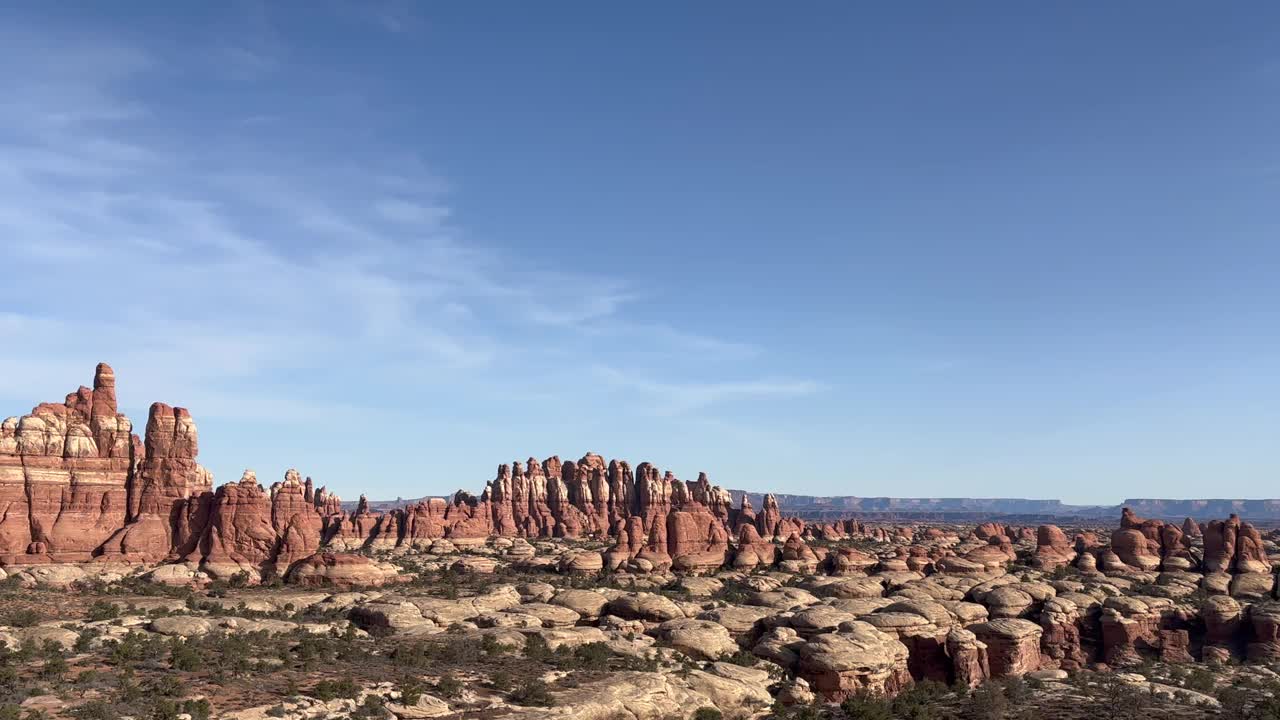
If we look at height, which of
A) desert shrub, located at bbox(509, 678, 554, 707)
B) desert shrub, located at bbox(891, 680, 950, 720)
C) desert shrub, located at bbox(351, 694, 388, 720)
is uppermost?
desert shrub, located at bbox(351, 694, 388, 720)

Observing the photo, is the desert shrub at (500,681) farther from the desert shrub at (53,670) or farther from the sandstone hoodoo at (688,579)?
the desert shrub at (53,670)

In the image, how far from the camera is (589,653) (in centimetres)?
4741

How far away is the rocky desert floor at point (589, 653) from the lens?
1462 inches

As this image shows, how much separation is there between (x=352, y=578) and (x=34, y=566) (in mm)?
25799

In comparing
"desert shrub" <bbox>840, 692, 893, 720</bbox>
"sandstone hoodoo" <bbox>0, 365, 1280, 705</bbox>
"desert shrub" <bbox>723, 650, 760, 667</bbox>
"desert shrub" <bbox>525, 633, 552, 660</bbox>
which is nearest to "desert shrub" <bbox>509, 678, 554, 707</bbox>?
"desert shrub" <bbox>525, 633, 552, 660</bbox>

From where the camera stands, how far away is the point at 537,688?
38.6 m

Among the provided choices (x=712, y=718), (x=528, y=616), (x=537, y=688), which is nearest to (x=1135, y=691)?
(x=712, y=718)

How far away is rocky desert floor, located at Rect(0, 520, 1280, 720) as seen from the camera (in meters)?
37.1

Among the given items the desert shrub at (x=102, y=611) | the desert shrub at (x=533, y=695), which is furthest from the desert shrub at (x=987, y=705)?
the desert shrub at (x=102, y=611)

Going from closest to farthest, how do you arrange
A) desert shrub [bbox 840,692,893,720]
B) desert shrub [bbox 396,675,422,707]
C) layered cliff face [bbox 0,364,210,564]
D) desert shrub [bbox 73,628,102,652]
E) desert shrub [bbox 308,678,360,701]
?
desert shrub [bbox 308,678,360,701], desert shrub [bbox 396,675,422,707], desert shrub [bbox 840,692,893,720], desert shrub [bbox 73,628,102,652], layered cliff face [bbox 0,364,210,564]

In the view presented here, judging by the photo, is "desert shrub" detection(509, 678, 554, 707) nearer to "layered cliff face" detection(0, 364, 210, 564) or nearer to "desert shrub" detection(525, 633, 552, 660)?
"desert shrub" detection(525, 633, 552, 660)

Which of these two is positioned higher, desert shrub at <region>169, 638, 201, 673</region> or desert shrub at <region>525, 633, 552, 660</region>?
desert shrub at <region>169, 638, 201, 673</region>

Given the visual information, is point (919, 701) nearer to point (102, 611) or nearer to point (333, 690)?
point (333, 690)

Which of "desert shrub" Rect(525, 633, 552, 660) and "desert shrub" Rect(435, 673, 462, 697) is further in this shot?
"desert shrub" Rect(525, 633, 552, 660)
